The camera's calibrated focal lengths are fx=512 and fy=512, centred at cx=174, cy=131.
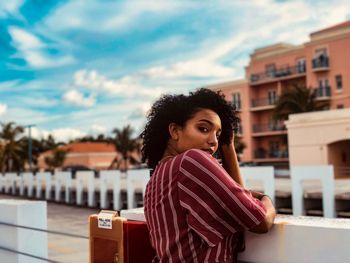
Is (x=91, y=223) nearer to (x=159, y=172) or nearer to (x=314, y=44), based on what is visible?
(x=159, y=172)

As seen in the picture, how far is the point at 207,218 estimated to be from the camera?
2.15 metres

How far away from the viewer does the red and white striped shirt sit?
6.98ft

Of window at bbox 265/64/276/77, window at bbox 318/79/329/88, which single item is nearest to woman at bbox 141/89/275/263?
window at bbox 318/79/329/88

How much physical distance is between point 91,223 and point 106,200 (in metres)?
19.9

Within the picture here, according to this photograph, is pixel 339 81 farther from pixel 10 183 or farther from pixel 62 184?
pixel 10 183

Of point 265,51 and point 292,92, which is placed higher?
point 265,51

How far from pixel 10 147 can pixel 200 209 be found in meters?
62.3

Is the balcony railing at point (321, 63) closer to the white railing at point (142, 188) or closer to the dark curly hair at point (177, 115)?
the white railing at point (142, 188)

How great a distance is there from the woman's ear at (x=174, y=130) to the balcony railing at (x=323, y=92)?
45.0 m

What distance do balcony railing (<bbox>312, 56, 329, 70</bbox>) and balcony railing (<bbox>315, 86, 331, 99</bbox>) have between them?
6.15ft

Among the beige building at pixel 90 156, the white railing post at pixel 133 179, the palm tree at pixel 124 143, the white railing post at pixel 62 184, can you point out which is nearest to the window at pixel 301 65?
the palm tree at pixel 124 143

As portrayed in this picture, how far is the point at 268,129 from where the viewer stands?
2036 inches

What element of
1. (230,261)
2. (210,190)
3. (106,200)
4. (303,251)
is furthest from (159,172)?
(106,200)

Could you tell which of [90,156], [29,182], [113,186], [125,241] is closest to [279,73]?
[29,182]
